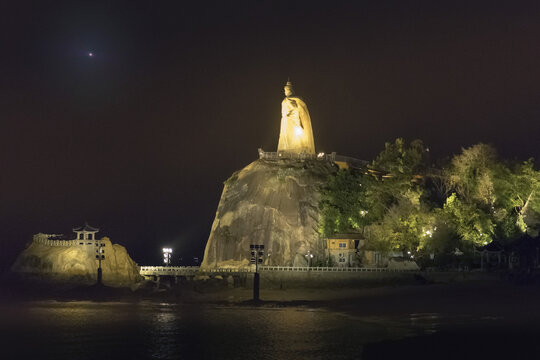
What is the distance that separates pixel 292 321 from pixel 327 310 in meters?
8.33

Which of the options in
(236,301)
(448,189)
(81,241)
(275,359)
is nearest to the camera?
(275,359)

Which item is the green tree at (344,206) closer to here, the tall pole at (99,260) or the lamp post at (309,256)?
the lamp post at (309,256)

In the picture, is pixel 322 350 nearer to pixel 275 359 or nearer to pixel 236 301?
pixel 275 359

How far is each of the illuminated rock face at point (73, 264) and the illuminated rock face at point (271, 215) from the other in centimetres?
1649

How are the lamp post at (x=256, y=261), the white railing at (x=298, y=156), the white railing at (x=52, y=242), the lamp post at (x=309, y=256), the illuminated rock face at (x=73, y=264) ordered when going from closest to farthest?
the lamp post at (x=256, y=261) < the illuminated rock face at (x=73, y=264) < the white railing at (x=52, y=242) < the lamp post at (x=309, y=256) < the white railing at (x=298, y=156)

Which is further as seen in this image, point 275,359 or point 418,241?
point 418,241

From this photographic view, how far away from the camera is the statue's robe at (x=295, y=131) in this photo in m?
107

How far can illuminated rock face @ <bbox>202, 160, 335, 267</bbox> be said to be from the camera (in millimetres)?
96500

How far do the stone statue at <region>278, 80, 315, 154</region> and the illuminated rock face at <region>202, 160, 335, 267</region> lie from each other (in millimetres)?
3839

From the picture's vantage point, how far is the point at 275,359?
44312 mm

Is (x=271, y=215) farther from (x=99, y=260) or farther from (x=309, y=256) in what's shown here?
(x=99, y=260)

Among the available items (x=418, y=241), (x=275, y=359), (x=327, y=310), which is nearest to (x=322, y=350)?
(x=275, y=359)

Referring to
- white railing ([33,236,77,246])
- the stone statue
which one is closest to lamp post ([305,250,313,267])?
the stone statue

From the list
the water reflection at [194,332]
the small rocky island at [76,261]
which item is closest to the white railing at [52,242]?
the small rocky island at [76,261]
